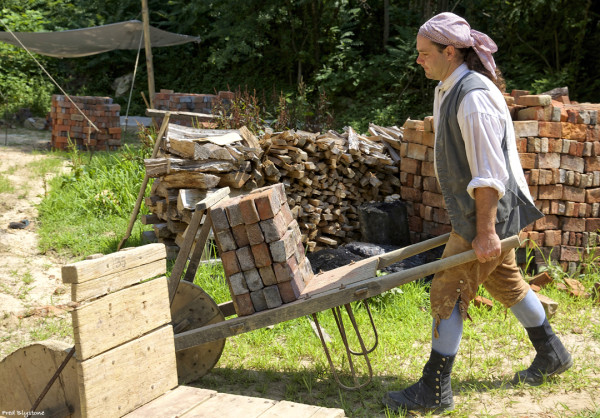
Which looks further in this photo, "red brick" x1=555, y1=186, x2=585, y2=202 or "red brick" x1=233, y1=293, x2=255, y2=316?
"red brick" x1=555, y1=186, x2=585, y2=202

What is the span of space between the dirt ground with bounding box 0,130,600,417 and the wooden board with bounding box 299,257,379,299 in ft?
2.80

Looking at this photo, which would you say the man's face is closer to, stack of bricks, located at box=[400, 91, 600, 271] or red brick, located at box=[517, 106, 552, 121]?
stack of bricks, located at box=[400, 91, 600, 271]

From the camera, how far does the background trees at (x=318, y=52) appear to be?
482 inches

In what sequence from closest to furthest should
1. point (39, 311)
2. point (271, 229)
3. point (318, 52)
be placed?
point (271, 229) < point (39, 311) < point (318, 52)

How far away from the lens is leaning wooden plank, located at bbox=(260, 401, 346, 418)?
2.32 meters

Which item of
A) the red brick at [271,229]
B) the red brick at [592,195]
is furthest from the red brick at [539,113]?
the red brick at [271,229]

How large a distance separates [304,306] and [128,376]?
105 cm

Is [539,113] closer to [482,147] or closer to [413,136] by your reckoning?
[413,136]

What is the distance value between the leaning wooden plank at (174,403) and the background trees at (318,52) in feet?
20.4

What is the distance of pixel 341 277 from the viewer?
3553 millimetres

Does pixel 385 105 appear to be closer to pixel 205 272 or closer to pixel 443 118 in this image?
pixel 205 272

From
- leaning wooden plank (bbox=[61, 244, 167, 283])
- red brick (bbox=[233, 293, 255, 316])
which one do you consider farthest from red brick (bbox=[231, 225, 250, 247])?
leaning wooden plank (bbox=[61, 244, 167, 283])

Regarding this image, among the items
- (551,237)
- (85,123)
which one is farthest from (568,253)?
(85,123)

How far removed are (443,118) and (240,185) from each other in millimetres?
2846
